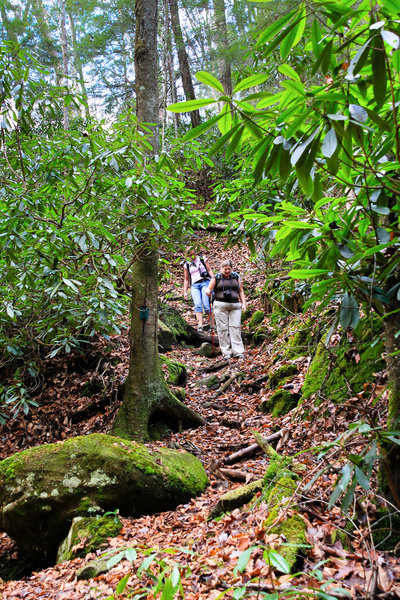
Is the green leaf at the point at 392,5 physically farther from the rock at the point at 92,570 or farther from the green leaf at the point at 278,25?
the rock at the point at 92,570

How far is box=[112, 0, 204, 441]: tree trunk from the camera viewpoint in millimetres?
4891

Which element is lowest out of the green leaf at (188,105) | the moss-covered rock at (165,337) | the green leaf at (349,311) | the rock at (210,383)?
the rock at (210,383)

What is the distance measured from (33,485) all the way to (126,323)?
380cm

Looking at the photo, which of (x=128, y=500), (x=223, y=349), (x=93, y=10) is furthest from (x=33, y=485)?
(x=93, y=10)

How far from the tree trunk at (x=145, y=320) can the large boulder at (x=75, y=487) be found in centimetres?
84

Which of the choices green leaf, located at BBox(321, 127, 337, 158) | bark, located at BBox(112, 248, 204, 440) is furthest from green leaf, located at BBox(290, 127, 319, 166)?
bark, located at BBox(112, 248, 204, 440)

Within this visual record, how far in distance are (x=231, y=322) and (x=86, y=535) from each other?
5.21m

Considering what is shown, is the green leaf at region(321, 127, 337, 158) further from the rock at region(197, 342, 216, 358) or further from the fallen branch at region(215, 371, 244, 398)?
the rock at region(197, 342, 216, 358)

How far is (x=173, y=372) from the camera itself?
6773 mm

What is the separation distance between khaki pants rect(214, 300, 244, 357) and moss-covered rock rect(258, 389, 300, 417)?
2417 millimetres

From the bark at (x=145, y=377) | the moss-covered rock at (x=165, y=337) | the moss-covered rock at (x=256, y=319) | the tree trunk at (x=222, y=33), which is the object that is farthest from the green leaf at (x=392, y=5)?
the tree trunk at (x=222, y=33)

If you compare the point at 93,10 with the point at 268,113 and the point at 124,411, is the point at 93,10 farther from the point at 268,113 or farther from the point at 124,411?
the point at 268,113

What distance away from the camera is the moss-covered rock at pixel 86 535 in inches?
128

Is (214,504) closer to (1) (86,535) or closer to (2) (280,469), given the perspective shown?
(2) (280,469)
